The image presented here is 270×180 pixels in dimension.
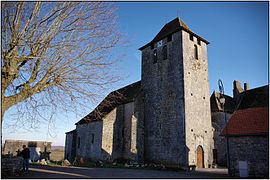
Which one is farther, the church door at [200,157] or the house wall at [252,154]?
the church door at [200,157]

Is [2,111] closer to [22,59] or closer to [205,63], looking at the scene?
[22,59]

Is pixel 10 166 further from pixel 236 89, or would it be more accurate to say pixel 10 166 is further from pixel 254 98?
pixel 236 89

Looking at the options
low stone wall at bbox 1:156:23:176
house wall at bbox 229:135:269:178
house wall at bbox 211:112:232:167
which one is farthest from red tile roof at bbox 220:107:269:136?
low stone wall at bbox 1:156:23:176

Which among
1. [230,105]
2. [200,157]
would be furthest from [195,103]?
[230,105]

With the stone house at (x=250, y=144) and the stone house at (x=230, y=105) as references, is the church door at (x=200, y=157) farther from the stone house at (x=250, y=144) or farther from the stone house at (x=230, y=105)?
the stone house at (x=250, y=144)

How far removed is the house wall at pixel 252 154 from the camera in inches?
421

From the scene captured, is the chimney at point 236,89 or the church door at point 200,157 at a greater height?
the chimney at point 236,89

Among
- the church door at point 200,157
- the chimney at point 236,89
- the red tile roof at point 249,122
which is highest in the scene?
the chimney at point 236,89

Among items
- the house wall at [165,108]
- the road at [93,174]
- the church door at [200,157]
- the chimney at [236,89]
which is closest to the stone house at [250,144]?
the road at [93,174]

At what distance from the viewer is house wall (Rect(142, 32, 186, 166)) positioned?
57.6 ft

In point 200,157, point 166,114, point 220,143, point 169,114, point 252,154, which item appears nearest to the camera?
point 252,154

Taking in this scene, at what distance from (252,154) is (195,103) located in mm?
7829

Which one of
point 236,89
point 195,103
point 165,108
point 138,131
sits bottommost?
point 138,131

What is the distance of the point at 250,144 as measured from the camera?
11391 millimetres
